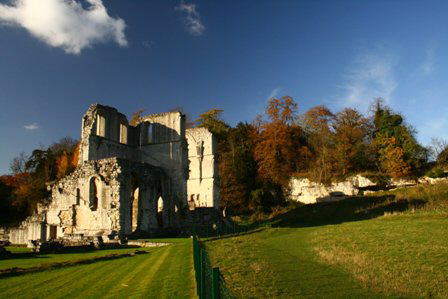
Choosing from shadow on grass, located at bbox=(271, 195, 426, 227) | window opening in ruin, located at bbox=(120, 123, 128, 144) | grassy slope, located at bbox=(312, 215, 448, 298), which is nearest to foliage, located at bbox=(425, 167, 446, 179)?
shadow on grass, located at bbox=(271, 195, 426, 227)

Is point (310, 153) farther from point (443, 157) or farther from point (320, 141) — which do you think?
point (443, 157)

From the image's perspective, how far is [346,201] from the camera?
38.6m

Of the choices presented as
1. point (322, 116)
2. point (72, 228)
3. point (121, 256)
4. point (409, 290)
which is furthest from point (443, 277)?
point (322, 116)

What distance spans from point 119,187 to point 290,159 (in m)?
27.5

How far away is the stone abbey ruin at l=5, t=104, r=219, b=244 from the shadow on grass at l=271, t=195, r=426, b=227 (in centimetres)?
924

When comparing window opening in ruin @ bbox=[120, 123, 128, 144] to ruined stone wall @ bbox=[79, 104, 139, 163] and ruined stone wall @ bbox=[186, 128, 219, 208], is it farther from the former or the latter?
ruined stone wall @ bbox=[186, 128, 219, 208]

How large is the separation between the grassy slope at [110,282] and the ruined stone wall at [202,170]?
88.7 feet

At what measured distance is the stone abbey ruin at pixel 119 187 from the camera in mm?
24281

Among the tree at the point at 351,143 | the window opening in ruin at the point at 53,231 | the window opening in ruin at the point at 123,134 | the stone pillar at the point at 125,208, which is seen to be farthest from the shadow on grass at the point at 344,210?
the window opening in ruin at the point at 53,231

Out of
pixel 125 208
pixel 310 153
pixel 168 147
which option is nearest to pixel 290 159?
pixel 310 153

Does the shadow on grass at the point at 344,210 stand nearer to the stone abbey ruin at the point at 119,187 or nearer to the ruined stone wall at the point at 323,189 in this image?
the ruined stone wall at the point at 323,189

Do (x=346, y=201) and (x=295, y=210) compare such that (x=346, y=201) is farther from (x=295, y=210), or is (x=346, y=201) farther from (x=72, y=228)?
(x=72, y=228)

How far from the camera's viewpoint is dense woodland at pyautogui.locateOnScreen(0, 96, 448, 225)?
41.9 meters

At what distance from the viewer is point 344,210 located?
3566 centimetres
